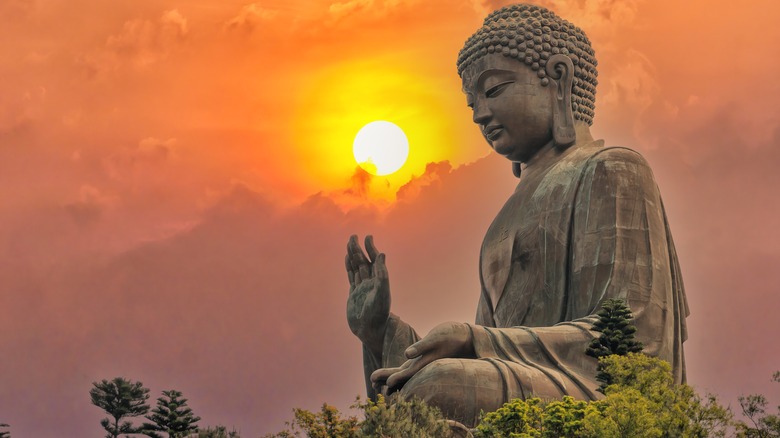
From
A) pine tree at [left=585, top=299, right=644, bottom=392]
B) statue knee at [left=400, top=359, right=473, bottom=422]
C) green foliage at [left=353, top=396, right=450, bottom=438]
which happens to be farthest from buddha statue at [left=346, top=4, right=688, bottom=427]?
green foliage at [left=353, top=396, right=450, bottom=438]

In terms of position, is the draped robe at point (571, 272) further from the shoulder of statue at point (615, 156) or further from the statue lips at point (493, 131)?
the statue lips at point (493, 131)

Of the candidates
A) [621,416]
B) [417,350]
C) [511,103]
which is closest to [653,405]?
[621,416]

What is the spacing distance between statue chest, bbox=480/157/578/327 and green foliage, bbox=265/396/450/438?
3.11 meters

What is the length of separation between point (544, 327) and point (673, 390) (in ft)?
8.15

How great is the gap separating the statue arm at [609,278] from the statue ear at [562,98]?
82 cm

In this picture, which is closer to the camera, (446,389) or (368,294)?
(446,389)

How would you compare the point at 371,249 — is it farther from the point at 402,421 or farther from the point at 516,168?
the point at 402,421

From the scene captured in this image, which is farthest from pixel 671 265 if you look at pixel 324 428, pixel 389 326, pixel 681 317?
pixel 324 428

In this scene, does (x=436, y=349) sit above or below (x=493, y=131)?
below

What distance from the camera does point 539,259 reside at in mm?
21844

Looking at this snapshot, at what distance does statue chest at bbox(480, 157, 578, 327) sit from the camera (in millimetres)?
21641

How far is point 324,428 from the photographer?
18.6 meters

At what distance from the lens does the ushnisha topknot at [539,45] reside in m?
22.8

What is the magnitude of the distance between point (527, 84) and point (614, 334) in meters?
4.10
